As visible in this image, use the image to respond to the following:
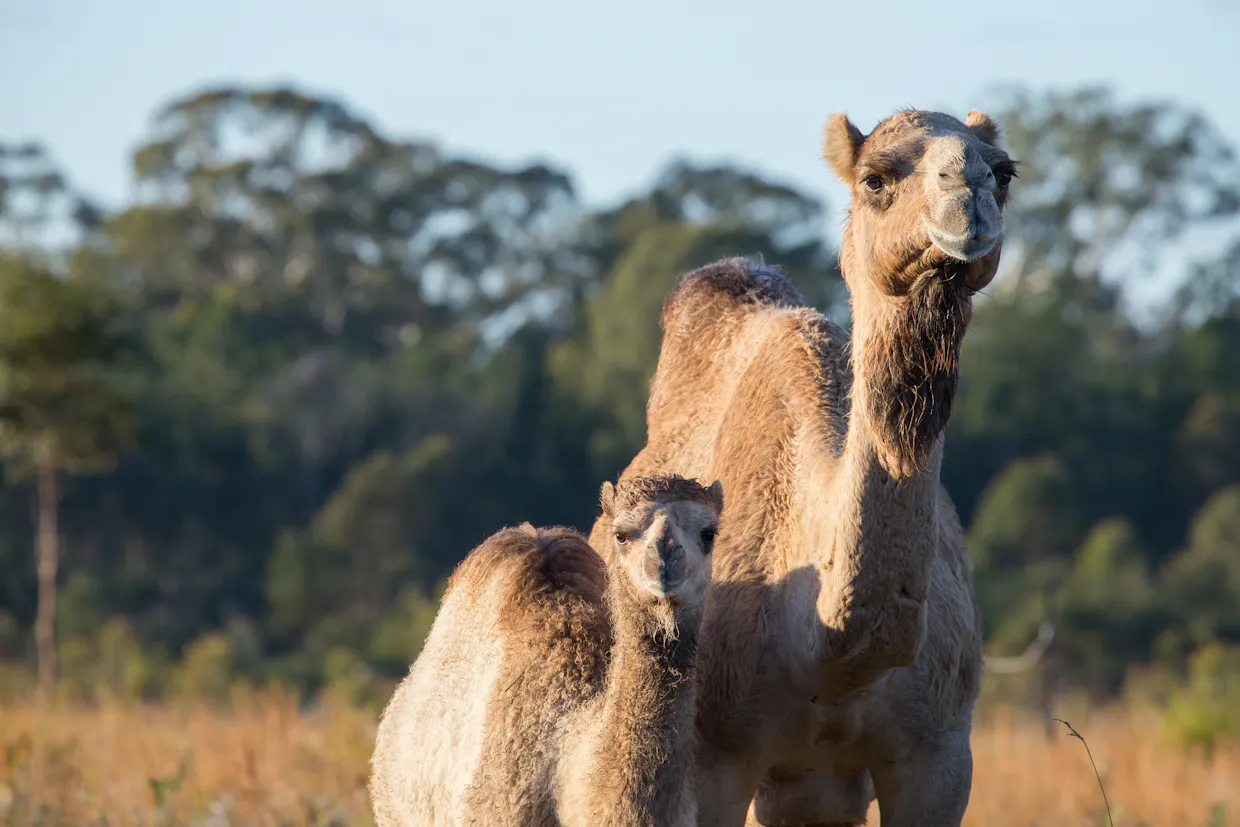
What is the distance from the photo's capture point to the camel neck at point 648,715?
18.0 feet

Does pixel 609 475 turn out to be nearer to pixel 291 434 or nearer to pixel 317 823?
pixel 291 434

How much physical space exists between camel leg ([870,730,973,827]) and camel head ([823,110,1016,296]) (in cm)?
161

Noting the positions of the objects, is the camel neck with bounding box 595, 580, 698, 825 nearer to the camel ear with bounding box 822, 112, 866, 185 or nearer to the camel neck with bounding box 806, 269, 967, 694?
the camel neck with bounding box 806, 269, 967, 694

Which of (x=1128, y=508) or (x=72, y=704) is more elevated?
(x=72, y=704)

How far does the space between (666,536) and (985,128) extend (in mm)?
1601

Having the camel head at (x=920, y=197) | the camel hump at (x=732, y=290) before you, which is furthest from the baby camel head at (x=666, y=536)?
the camel hump at (x=732, y=290)

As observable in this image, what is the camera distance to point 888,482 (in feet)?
17.9

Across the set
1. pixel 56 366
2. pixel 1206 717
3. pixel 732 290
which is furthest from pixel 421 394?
pixel 732 290

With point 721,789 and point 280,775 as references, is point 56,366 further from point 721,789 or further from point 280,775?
point 721,789

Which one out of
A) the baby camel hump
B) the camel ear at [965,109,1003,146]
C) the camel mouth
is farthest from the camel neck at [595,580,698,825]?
the camel ear at [965,109,1003,146]

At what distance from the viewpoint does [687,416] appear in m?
7.53

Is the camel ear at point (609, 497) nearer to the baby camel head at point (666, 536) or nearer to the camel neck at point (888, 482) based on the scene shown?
the baby camel head at point (666, 536)

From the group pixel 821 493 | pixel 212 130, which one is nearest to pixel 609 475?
pixel 212 130

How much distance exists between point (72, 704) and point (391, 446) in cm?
2369
